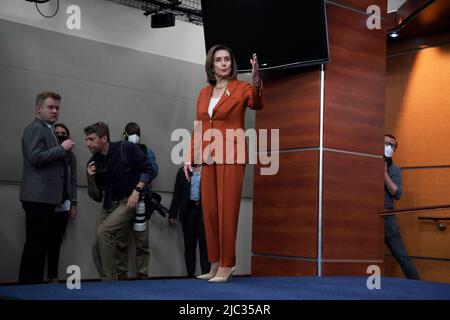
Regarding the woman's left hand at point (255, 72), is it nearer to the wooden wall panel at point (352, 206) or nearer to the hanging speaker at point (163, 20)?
the wooden wall panel at point (352, 206)

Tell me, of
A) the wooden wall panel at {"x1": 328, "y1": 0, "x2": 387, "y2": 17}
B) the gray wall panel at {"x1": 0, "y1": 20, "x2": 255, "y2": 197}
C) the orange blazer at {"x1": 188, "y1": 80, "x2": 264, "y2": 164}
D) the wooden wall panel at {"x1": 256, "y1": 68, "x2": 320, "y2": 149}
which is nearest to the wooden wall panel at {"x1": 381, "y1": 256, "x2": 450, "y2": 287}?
the wooden wall panel at {"x1": 256, "y1": 68, "x2": 320, "y2": 149}

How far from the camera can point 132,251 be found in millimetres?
7547

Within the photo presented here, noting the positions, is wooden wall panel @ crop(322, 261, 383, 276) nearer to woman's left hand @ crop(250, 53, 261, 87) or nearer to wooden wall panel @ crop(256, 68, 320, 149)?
wooden wall panel @ crop(256, 68, 320, 149)

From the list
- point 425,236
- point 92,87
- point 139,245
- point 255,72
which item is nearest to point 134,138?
point 92,87

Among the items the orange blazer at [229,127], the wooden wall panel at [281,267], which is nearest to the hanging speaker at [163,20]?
the wooden wall panel at [281,267]

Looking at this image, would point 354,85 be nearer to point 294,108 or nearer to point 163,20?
point 294,108

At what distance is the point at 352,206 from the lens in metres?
5.07

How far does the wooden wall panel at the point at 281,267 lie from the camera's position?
487 centimetres

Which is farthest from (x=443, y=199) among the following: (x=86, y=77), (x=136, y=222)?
(x=86, y=77)

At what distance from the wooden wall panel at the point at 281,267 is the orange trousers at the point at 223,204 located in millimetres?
1150

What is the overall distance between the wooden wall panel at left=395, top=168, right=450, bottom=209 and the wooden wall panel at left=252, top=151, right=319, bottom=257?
2.29 metres

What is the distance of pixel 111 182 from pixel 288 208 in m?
1.46

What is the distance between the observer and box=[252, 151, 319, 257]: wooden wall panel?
4.91 m

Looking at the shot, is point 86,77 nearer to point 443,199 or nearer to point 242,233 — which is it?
point 242,233
